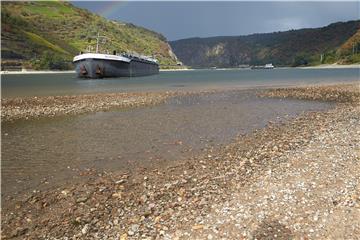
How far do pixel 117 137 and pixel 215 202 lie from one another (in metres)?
12.1

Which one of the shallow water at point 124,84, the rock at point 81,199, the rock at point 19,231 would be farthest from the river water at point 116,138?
the shallow water at point 124,84

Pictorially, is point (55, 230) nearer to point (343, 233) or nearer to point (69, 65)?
point (343, 233)

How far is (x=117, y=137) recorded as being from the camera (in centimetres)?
2231

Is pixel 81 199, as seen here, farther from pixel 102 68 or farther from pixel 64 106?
pixel 102 68

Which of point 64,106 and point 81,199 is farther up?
point 64,106

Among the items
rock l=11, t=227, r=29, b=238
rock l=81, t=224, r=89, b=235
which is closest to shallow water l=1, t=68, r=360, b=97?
rock l=11, t=227, r=29, b=238

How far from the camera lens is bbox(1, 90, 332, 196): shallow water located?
1619 cm

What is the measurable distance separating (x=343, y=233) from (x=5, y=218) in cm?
904

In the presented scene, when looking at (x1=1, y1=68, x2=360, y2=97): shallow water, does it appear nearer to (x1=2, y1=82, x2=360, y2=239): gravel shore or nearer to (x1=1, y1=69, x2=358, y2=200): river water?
(x1=1, y1=69, x2=358, y2=200): river water

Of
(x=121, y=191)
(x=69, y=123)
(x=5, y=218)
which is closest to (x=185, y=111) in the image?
(x=69, y=123)

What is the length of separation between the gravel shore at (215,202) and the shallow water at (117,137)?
196 cm

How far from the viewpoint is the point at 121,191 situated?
501 inches

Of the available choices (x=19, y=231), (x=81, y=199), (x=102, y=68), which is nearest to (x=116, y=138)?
(x=81, y=199)

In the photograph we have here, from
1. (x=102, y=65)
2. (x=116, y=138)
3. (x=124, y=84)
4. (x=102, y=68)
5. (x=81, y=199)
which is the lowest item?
(x=81, y=199)
